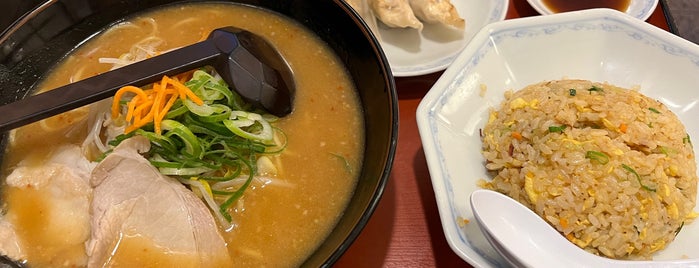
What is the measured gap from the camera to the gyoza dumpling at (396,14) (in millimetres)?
2051

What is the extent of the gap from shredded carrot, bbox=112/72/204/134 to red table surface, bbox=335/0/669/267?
0.64m

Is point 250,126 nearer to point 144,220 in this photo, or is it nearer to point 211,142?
point 211,142

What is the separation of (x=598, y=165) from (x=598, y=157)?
0.9 inches

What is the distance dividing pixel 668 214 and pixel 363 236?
2.80 ft

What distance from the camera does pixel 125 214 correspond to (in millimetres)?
1188

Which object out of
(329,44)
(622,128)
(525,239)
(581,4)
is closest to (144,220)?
(329,44)

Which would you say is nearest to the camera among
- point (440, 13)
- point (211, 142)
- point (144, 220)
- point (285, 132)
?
point (144, 220)

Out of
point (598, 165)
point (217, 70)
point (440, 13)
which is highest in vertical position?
point (217, 70)

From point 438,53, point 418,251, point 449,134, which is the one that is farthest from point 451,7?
point 418,251

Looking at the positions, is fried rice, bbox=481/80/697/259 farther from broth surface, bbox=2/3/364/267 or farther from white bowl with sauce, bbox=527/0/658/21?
white bowl with sauce, bbox=527/0/658/21

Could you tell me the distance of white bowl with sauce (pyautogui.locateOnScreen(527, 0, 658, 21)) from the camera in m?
2.17

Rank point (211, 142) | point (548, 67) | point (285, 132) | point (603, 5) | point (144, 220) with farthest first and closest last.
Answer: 1. point (603, 5)
2. point (548, 67)
3. point (285, 132)
4. point (211, 142)
5. point (144, 220)

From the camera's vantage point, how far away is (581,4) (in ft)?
7.68

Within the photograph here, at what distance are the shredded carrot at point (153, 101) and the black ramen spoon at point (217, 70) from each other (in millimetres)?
24
